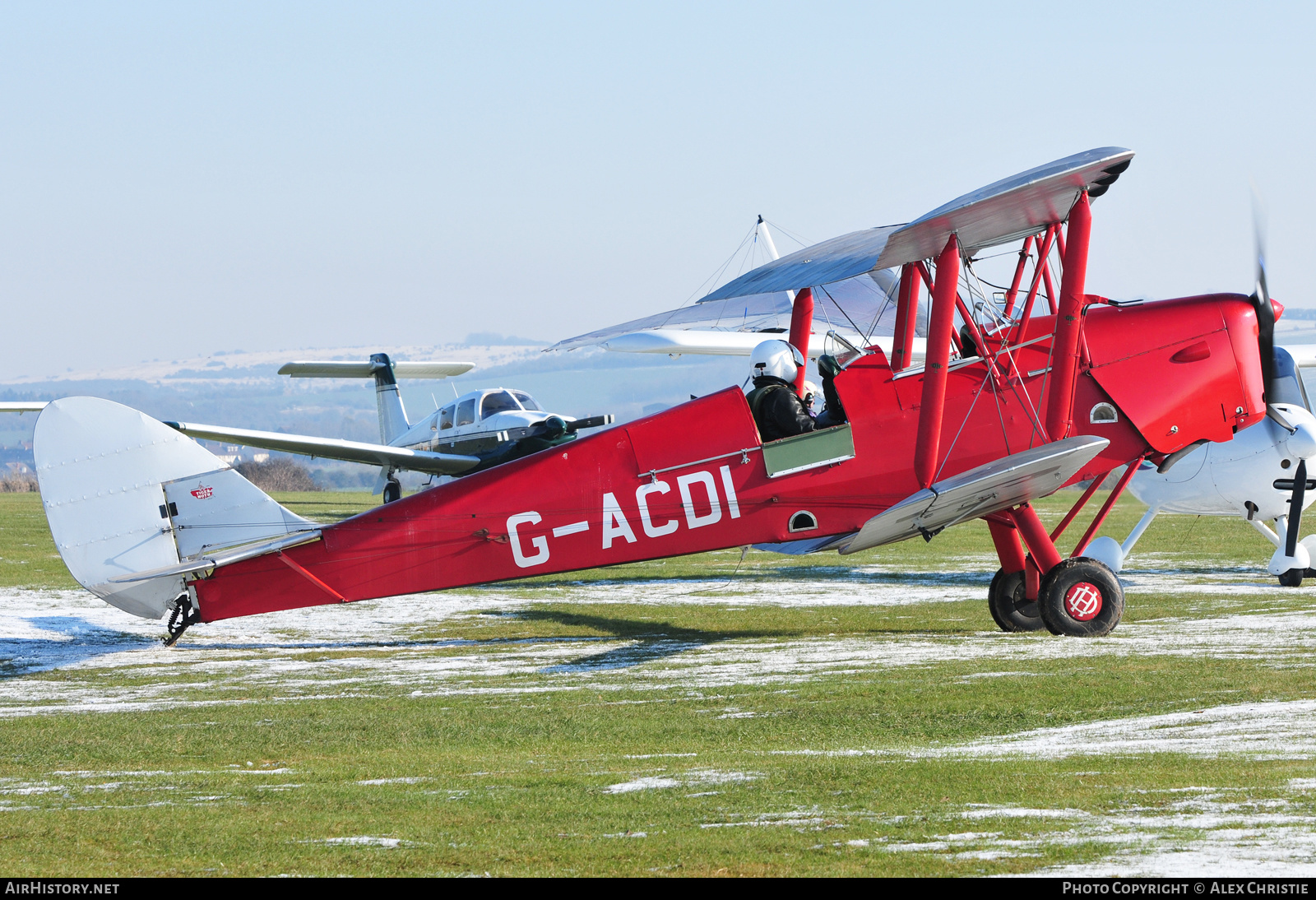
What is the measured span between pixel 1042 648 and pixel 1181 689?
183cm

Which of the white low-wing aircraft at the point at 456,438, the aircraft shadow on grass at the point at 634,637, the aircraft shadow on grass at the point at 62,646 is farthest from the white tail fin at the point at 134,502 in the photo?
the white low-wing aircraft at the point at 456,438

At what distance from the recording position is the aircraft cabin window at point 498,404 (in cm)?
2655

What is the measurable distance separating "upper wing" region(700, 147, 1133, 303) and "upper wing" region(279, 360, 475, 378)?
2345 cm

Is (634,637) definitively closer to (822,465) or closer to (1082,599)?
(822,465)

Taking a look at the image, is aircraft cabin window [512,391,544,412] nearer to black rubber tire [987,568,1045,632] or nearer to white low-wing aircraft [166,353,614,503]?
white low-wing aircraft [166,353,614,503]

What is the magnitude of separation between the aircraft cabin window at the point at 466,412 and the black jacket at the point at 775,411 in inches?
702

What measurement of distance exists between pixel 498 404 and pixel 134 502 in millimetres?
17865

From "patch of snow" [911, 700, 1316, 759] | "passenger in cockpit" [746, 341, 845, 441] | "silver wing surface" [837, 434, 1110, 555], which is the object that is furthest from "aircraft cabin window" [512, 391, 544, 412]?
"patch of snow" [911, 700, 1316, 759]

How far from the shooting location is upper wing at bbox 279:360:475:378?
3197 cm

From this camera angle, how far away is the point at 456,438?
26.9 m

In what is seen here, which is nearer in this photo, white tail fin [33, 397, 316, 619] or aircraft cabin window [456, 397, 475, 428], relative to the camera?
white tail fin [33, 397, 316, 619]

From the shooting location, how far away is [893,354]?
9945 mm

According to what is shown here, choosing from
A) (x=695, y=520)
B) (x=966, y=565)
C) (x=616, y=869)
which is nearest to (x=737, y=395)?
(x=695, y=520)

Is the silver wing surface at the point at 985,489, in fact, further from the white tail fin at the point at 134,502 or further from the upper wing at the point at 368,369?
the upper wing at the point at 368,369
